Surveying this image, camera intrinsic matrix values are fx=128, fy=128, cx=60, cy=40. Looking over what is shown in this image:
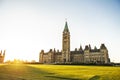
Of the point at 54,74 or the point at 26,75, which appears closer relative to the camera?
the point at 26,75

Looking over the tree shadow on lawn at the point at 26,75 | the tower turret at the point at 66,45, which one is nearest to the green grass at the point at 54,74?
the tree shadow on lawn at the point at 26,75

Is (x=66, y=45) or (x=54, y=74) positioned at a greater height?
(x=66, y=45)

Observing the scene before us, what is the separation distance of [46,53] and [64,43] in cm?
3307

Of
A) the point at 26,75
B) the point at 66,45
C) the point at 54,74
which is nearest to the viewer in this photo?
the point at 26,75

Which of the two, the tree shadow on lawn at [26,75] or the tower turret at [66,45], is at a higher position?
the tower turret at [66,45]

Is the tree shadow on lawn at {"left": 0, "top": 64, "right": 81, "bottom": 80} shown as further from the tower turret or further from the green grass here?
A: the tower turret

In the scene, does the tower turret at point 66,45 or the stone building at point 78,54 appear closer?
the stone building at point 78,54

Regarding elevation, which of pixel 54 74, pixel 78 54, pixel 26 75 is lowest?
pixel 54 74

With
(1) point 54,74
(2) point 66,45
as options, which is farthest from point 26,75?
(2) point 66,45

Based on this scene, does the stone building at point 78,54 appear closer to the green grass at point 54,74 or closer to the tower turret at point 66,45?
the tower turret at point 66,45

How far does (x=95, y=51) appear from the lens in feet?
377

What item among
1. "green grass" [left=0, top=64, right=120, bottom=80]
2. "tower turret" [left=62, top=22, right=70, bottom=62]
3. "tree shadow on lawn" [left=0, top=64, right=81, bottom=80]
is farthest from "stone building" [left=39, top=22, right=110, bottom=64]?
"tree shadow on lawn" [left=0, top=64, right=81, bottom=80]

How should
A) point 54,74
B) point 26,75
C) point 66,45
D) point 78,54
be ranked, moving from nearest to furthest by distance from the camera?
point 26,75, point 54,74, point 78,54, point 66,45

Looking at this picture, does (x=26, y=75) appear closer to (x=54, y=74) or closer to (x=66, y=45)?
(x=54, y=74)
